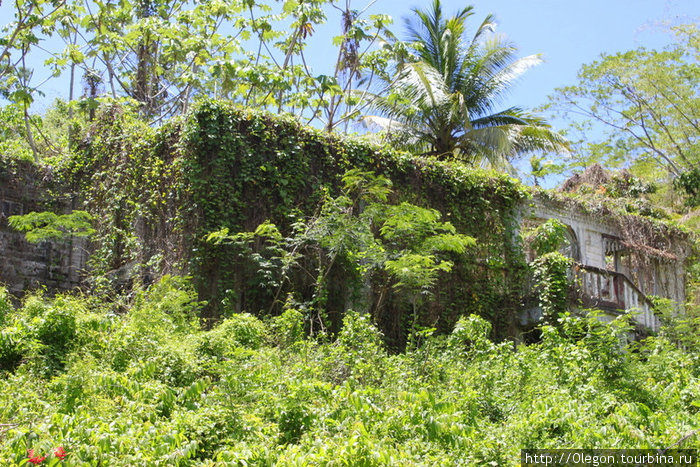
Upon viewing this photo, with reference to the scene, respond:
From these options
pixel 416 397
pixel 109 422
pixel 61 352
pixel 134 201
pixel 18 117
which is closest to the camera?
pixel 109 422

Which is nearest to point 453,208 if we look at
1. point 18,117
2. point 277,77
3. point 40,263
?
point 277,77

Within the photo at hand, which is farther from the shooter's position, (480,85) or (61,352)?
(480,85)

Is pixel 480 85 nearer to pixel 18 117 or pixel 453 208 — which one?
pixel 453 208

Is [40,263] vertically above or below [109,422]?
above

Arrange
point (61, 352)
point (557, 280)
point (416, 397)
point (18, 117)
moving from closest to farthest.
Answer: point (416, 397)
point (61, 352)
point (557, 280)
point (18, 117)

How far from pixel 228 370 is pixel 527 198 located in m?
9.03

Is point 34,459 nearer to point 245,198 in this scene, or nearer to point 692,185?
point 245,198

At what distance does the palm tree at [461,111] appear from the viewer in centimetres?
2030

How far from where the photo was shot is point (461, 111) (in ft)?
65.7

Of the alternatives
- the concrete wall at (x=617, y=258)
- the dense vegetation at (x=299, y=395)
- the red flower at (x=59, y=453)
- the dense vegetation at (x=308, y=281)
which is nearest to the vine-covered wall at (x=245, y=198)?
the dense vegetation at (x=308, y=281)

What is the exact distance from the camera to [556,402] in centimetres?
684

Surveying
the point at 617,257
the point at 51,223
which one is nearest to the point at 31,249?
the point at 51,223

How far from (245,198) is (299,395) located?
17.7 ft

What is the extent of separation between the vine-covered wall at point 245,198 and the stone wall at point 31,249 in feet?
3.20
